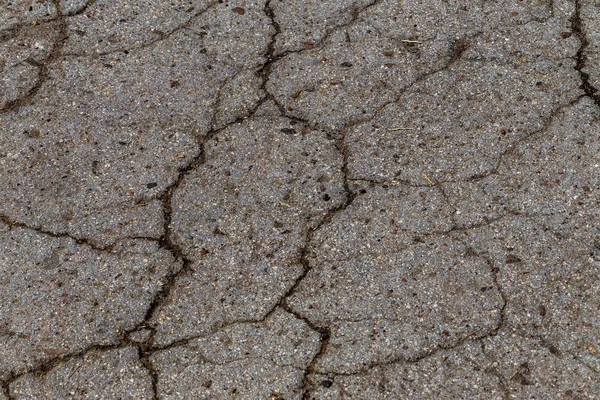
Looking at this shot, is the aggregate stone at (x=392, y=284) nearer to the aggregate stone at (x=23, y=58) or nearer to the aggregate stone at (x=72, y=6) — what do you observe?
the aggregate stone at (x=23, y=58)

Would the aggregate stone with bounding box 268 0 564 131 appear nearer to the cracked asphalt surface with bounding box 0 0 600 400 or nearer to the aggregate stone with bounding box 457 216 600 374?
the cracked asphalt surface with bounding box 0 0 600 400

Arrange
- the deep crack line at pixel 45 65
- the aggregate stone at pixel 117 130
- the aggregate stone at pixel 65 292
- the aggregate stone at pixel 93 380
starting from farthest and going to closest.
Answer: the deep crack line at pixel 45 65 → the aggregate stone at pixel 117 130 → the aggregate stone at pixel 65 292 → the aggregate stone at pixel 93 380

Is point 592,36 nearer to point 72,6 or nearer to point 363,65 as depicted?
point 363,65

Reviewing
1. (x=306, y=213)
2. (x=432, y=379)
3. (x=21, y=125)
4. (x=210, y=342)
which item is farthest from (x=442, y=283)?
(x=21, y=125)

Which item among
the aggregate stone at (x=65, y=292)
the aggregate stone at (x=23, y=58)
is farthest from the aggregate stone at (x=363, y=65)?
the aggregate stone at (x=23, y=58)

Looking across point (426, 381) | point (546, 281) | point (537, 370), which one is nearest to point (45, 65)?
point (426, 381)

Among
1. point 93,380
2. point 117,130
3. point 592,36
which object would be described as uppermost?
point 592,36
